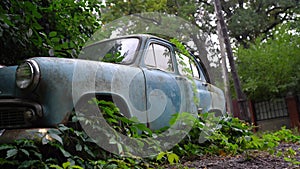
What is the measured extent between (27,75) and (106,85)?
0.69m

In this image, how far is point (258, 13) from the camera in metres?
18.5

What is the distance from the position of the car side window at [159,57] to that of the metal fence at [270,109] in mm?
13120

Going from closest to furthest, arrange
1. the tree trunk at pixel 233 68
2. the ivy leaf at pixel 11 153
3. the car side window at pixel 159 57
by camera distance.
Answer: the ivy leaf at pixel 11 153, the car side window at pixel 159 57, the tree trunk at pixel 233 68

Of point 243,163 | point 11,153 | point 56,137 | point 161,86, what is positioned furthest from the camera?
point 161,86

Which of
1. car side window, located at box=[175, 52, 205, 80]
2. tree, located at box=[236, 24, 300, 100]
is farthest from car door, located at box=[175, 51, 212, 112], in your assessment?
tree, located at box=[236, 24, 300, 100]

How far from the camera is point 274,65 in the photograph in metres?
14.3

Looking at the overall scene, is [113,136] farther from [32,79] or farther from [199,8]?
[199,8]

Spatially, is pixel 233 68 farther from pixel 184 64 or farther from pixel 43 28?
pixel 43 28

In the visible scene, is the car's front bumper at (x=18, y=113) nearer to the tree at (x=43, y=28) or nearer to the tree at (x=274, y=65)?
the tree at (x=43, y=28)

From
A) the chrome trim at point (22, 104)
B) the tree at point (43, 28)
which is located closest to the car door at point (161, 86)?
the tree at point (43, 28)

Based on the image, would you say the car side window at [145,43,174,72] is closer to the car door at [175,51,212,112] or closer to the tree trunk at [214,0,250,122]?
the car door at [175,51,212,112]

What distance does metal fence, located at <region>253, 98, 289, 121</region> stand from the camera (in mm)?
16737

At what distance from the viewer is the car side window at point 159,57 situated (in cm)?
415

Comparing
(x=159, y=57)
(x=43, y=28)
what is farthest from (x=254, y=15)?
(x=43, y=28)
